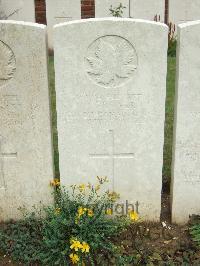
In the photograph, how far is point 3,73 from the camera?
3.66m

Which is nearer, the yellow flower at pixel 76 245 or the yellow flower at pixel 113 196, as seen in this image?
the yellow flower at pixel 76 245

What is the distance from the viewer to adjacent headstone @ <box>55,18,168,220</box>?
3.53 metres

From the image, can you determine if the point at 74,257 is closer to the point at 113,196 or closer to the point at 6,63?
the point at 113,196

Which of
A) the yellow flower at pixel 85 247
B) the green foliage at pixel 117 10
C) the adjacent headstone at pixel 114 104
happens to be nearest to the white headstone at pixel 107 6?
the green foliage at pixel 117 10

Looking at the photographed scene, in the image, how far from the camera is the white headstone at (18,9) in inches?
407

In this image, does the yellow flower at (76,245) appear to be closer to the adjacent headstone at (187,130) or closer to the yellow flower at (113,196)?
the yellow flower at (113,196)

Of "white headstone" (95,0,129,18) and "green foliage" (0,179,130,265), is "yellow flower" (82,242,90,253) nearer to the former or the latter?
"green foliage" (0,179,130,265)

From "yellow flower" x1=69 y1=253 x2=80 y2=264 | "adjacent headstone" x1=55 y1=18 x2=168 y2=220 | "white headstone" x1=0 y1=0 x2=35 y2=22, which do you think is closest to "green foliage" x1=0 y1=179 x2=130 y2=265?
"yellow flower" x1=69 y1=253 x2=80 y2=264

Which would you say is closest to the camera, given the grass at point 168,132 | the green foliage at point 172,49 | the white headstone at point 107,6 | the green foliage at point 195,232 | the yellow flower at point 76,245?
the yellow flower at point 76,245

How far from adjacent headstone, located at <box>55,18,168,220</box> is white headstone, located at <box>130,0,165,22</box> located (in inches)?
282

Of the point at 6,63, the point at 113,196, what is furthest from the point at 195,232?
the point at 6,63

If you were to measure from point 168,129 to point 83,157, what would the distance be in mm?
2428

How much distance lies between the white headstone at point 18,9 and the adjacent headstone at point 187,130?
7.46 metres

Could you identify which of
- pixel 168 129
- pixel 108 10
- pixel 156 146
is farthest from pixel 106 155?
pixel 108 10
